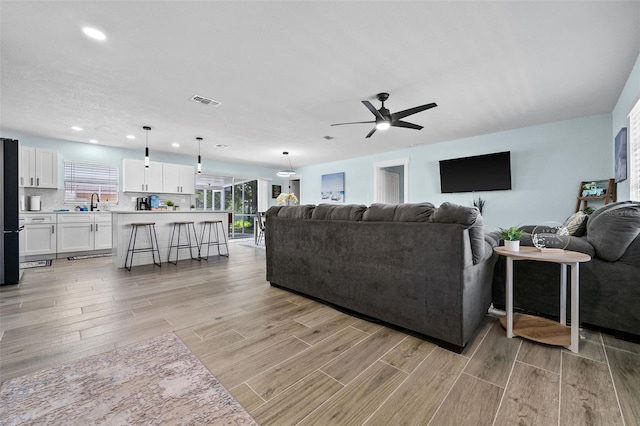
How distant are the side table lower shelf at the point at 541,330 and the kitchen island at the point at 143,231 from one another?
5.26 m

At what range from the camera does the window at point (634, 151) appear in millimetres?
3105

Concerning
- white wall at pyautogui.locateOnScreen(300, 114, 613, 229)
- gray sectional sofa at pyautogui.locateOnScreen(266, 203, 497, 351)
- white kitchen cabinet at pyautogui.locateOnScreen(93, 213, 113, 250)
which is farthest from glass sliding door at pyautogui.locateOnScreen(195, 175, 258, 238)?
gray sectional sofa at pyautogui.locateOnScreen(266, 203, 497, 351)

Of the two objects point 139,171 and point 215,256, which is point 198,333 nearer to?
point 215,256

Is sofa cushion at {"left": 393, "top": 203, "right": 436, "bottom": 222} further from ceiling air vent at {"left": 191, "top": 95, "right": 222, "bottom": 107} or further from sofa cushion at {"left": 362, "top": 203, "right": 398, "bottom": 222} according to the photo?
ceiling air vent at {"left": 191, "top": 95, "right": 222, "bottom": 107}

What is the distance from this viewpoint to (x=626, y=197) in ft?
11.5

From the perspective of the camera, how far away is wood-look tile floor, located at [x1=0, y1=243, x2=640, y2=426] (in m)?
1.29

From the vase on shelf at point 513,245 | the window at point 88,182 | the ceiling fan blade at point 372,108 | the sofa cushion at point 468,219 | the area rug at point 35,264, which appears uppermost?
the ceiling fan blade at point 372,108

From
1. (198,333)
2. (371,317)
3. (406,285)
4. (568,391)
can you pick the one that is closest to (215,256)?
(198,333)

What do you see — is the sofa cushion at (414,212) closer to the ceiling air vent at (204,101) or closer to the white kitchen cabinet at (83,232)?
the ceiling air vent at (204,101)

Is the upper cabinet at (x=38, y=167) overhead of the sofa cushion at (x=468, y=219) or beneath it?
overhead

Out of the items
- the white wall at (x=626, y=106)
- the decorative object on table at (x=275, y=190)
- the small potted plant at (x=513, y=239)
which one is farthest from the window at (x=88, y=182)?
the white wall at (x=626, y=106)

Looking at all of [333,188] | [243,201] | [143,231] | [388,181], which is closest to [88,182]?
[143,231]

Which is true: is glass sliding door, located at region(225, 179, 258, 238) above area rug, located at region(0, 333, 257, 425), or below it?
above

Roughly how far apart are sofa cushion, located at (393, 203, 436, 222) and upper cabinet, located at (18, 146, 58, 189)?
23.3 ft
